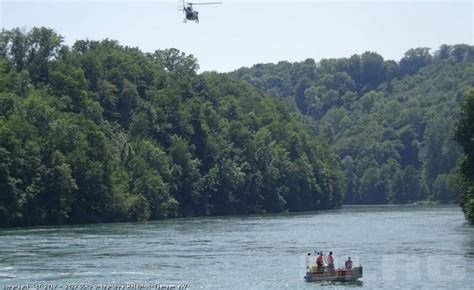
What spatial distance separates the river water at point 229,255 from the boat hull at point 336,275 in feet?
2.02

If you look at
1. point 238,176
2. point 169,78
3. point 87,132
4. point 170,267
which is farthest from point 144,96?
point 170,267

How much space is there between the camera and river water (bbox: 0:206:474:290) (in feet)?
213

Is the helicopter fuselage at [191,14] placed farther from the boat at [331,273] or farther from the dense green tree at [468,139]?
the boat at [331,273]

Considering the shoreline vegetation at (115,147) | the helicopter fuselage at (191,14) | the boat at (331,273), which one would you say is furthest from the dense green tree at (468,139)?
the boat at (331,273)

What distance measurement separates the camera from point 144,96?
18650 cm

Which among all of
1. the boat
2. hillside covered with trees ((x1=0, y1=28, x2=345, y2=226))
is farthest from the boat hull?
hillside covered with trees ((x1=0, y1=28, x2=345, y2=226))

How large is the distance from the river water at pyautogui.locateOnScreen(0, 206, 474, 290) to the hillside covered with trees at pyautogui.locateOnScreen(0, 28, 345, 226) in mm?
11738

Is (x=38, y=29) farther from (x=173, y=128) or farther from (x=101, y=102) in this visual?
(x=173, y=128)

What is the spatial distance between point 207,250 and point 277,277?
1905cm

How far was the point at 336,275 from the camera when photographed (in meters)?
67.2

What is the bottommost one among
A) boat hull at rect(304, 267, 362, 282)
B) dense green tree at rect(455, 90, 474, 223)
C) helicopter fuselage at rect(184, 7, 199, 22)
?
boat hull at rect(304, 267, 362, 282)

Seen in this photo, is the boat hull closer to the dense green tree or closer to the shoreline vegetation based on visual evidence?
the dense green tree

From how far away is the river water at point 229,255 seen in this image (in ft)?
213

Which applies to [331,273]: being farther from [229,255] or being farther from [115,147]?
[115,147]
